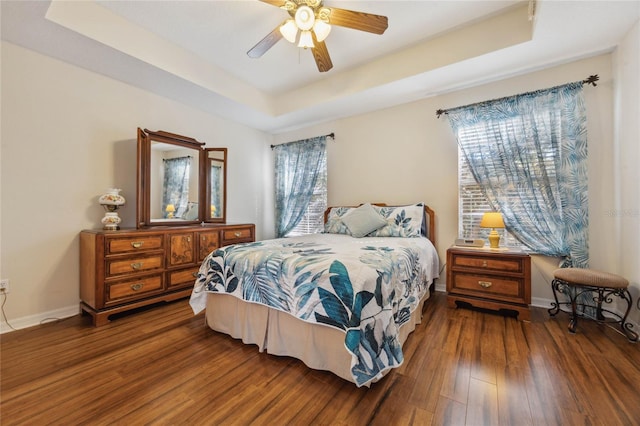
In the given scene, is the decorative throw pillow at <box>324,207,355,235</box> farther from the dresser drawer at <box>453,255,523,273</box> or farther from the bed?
the dresser drawer at <box>453,255,523,273</box>

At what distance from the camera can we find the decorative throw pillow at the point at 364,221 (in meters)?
3.11

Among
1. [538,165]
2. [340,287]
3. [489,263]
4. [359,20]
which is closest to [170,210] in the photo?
[340,287]

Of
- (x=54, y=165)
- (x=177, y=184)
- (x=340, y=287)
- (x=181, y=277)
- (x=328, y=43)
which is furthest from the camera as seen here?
(x=177, y=184)

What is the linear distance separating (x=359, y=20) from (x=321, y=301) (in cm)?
213

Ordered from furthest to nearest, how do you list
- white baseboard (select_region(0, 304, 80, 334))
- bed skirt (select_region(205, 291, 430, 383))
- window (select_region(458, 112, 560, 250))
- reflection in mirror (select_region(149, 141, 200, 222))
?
reflection in mirror (select_region(149, 141, 200, 222)), window (select_region(458, 112, 560, 250)), white baseboard (select_region(0, 304, 80, 334)), bed skirt (select_region(205, 291, 430, 383))

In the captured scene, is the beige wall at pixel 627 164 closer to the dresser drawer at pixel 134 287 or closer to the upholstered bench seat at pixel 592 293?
the upholstered bench seat at pixel 592 293

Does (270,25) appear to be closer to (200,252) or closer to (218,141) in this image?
(218,141)

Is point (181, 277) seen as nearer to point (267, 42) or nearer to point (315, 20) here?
point (267, 42)

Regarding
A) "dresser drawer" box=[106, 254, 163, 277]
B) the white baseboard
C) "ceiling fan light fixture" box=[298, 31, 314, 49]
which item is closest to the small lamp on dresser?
"ceiling fan light fixture" box=[298, 31, 314, 49]

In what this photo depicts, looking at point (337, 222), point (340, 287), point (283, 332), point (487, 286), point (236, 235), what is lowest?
point (283, 332)

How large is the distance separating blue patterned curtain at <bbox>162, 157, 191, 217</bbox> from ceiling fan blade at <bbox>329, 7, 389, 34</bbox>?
2421mm

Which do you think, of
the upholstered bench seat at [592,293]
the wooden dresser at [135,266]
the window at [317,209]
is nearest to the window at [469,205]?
the upholstered bench seat at [592,293]

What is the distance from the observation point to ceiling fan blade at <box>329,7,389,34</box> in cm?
193

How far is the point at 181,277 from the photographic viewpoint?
9.49ft
